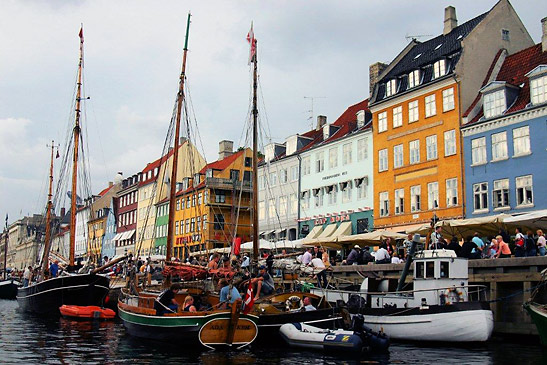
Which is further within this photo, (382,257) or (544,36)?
(544,36)

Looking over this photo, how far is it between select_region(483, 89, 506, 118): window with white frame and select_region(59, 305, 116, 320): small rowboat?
23.9 metres

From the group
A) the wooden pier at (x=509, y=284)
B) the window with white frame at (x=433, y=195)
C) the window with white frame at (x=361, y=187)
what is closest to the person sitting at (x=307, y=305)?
the wooden pier at (x=509, y=284)

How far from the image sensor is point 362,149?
153ft

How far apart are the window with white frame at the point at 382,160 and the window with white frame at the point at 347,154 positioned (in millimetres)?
3384

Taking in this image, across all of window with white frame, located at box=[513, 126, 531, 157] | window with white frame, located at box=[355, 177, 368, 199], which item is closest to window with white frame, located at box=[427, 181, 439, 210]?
window with white frame, located at box=[513, 126, 531, 157]

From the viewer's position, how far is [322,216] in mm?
49438

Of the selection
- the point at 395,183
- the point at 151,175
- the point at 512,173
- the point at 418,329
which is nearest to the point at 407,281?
the point at 418,329

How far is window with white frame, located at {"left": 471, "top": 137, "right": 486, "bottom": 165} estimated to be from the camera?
3697cm

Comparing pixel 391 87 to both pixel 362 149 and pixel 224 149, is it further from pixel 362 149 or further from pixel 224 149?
pixel 224 149

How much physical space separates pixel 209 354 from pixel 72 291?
57.1ft

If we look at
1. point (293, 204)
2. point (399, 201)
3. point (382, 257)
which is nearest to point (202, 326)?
point (382, 257)

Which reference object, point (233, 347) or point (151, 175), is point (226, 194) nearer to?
point (151, 175)

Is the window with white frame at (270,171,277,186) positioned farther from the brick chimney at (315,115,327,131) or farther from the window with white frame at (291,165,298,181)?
the brick chimney at (315,115,327,131)

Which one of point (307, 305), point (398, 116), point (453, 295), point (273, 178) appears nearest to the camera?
point (453, 295)
